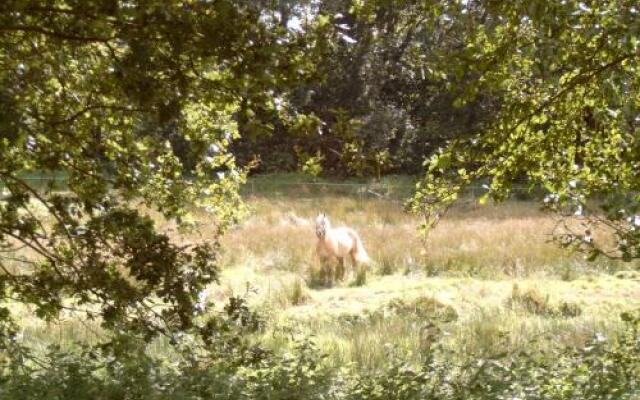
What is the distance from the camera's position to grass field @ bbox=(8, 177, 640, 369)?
26.3 feet

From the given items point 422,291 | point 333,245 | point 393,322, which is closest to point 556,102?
point 393,322

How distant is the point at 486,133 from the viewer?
172 inches

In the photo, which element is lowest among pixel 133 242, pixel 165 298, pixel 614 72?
pixel 165 298

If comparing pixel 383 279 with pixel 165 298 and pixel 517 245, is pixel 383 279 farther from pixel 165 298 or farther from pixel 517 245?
pixel 165 298

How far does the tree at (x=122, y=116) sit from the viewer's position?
301 cm

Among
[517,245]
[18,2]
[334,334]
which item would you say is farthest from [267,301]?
[18,2]

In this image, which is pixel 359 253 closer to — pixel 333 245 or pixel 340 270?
pixel 333 245

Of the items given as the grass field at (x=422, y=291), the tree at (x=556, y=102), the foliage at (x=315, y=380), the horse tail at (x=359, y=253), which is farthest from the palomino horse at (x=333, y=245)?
the tree at (x=556, y=102)

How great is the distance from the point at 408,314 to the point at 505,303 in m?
1.56

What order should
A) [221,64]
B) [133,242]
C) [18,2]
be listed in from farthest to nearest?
[133,242] → [221,64] → [18,2]

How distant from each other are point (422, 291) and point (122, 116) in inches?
305

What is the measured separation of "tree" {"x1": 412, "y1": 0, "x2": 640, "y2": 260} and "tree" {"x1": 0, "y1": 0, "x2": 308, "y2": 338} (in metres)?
1.22

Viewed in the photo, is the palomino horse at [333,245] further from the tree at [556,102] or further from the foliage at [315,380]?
the tree at [556,102]

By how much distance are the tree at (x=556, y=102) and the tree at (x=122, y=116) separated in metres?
1.22
